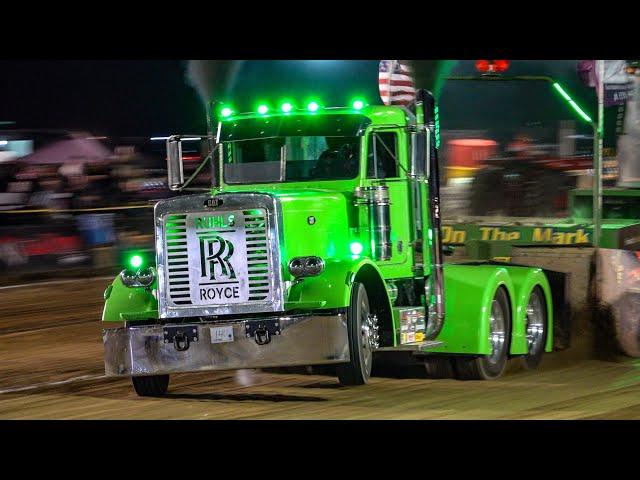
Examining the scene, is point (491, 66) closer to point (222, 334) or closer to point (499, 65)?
point (499, 65)

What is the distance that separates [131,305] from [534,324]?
4273 mm

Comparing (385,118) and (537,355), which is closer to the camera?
(385,118)

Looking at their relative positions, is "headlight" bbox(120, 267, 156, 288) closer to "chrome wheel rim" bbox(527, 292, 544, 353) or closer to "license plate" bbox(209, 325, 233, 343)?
"license plate" bbox(209, 325, 233, 343)

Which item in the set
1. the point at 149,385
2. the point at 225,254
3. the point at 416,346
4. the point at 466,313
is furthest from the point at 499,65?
the point at 149,385

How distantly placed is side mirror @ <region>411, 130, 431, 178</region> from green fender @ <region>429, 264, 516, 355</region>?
4.35ft

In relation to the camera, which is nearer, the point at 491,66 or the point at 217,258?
the point at 217,258

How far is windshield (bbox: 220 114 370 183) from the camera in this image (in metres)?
10.9

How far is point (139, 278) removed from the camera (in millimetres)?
10211

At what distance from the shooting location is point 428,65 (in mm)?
18391
